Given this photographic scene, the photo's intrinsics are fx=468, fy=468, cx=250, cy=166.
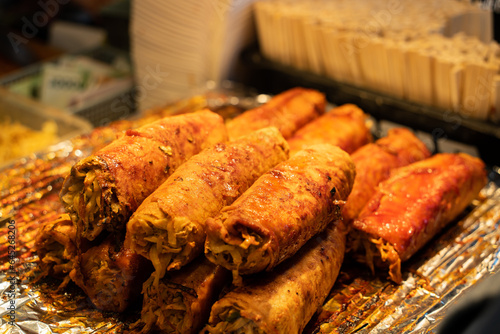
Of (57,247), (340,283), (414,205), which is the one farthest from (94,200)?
(414,205)

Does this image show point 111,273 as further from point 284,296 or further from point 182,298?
point 284,296

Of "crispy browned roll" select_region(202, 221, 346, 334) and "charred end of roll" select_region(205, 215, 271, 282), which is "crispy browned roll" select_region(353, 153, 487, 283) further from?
"charred end of roll" select_region(205, 215, 271, 282)

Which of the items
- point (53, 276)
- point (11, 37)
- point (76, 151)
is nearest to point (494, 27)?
point (76, 151)

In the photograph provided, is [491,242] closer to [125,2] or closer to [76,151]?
→ [76,151]

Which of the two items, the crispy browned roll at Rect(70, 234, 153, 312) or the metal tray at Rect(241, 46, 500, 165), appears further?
the metal tray at Rect(241, 46, 500, 165)

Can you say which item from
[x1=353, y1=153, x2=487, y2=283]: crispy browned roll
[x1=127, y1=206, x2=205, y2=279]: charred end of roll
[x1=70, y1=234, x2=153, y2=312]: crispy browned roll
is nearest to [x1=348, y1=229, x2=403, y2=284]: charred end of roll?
[x1=353, y1=153, x2=487, y2=283]: crispy browned roll

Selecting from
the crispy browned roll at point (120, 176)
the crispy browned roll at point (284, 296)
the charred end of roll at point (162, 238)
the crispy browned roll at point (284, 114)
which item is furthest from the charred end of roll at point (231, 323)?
the crispy browned roll at point (284, 114)

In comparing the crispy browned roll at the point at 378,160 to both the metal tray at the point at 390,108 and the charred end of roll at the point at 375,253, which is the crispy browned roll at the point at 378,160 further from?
the metal tray at the point at 390,108

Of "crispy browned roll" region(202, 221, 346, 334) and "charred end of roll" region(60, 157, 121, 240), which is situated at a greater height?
"charred end of roll" region(60, 157, 121, 240)
